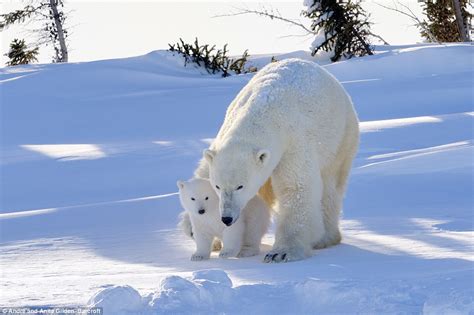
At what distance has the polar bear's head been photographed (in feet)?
19.2

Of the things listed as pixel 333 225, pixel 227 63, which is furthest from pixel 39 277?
pixel 227 63

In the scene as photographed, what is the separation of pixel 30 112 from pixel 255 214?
1068cm

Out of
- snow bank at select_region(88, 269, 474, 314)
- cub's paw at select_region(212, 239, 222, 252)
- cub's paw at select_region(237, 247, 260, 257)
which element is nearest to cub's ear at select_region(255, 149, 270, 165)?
cub's paw at select_region(237, 247, 260, 257)

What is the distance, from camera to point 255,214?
6.47 metres

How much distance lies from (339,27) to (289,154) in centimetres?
1549

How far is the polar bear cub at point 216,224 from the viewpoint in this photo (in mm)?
6402

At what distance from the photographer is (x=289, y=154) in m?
6.31

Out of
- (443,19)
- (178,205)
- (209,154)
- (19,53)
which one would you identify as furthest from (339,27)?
(209,154)

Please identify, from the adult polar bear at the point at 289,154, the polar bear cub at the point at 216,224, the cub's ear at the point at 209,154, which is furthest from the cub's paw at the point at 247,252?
the cub's ear at the point at 209,154

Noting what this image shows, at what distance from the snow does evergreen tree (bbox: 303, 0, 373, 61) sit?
2789 millimetres

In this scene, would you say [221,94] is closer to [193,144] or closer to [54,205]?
[193,144]

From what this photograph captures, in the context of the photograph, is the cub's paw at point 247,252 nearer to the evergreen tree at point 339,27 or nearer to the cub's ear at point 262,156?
the cub's ear at point 262,156

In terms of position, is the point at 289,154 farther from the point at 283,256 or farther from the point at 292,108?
the point at 283,256

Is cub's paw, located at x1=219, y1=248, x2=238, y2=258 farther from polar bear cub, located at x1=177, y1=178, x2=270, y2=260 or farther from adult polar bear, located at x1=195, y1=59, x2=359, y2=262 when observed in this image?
adult polar bear, located at x1=195, y1=59, x2=359, y2=262
